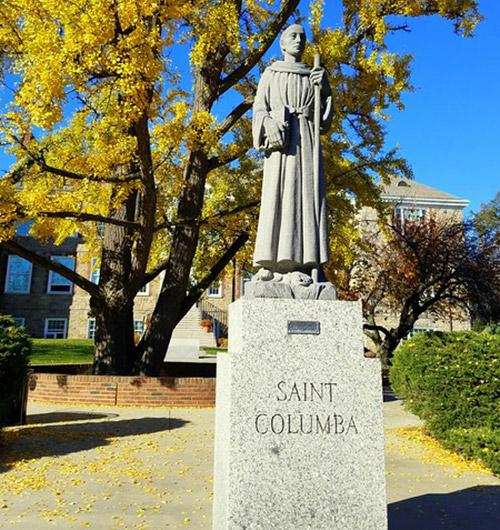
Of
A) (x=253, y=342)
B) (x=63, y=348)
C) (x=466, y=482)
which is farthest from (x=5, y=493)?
(x=63, y=348)

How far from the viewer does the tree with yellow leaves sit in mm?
8430

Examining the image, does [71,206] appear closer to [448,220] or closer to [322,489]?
[322,489]

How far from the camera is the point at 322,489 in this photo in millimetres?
3662

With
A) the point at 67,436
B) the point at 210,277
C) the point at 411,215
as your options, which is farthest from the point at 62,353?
the point at 411,215

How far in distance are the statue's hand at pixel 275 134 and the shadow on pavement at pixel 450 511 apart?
3690 mm

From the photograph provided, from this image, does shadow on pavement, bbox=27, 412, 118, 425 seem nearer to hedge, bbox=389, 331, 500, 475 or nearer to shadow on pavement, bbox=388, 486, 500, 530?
hedge, bbox=389, 331, 500, 475

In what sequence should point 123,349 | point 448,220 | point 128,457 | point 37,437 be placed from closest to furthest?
point 128,457 < point 37,437 < point 123,349 < point 448,220

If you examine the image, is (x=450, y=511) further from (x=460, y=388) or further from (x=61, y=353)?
(x=61, y=353)

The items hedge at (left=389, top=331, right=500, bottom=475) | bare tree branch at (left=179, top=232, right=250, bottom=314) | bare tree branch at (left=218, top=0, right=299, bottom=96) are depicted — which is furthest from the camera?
bare tree branch at (left=179, top=232, right=250, bottom=314)

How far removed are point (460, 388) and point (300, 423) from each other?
17.3 ft

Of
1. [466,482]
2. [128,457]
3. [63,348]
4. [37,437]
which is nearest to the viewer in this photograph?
[466,482]

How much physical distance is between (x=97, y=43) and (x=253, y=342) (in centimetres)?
662

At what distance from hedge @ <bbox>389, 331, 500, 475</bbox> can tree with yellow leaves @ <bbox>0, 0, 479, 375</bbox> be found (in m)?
4.65

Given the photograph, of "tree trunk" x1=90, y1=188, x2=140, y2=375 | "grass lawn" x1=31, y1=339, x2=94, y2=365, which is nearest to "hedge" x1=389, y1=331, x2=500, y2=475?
"tree trunk" x1=90, y1=188, x2=140, y2=375
